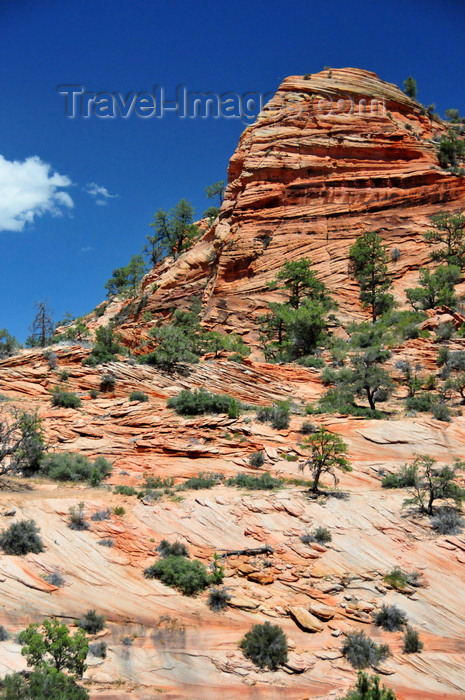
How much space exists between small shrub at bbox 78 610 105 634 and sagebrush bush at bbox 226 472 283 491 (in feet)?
20.5

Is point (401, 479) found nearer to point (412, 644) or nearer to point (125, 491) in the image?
point (412, 644)

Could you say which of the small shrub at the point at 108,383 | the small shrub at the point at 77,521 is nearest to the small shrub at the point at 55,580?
the small shrub at the point at 77,521

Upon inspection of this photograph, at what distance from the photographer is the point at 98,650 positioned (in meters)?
7.88

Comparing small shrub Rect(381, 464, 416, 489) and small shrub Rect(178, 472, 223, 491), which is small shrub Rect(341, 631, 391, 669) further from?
small shrub Rect(178, 472, 223, 491)

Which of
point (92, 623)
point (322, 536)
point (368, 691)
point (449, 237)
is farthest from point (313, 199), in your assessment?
point (368, 691)

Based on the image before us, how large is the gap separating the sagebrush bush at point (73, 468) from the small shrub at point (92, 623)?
5556mm

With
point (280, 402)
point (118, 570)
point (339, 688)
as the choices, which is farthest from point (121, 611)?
point (280, 402)

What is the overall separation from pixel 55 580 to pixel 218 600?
3.32m

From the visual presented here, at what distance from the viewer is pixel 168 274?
44531 mm

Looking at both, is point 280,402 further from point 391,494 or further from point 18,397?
point 18,397

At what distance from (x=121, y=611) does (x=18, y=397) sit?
45.3 feet

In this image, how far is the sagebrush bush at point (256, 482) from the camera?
1396 centimetres

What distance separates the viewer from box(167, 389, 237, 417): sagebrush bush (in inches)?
750

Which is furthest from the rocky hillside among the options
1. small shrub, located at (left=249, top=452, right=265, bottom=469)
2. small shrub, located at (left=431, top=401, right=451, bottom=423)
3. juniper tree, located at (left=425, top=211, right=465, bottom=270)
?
juniper tree, located at (left=425, top=211, right=465, bottom=270)
